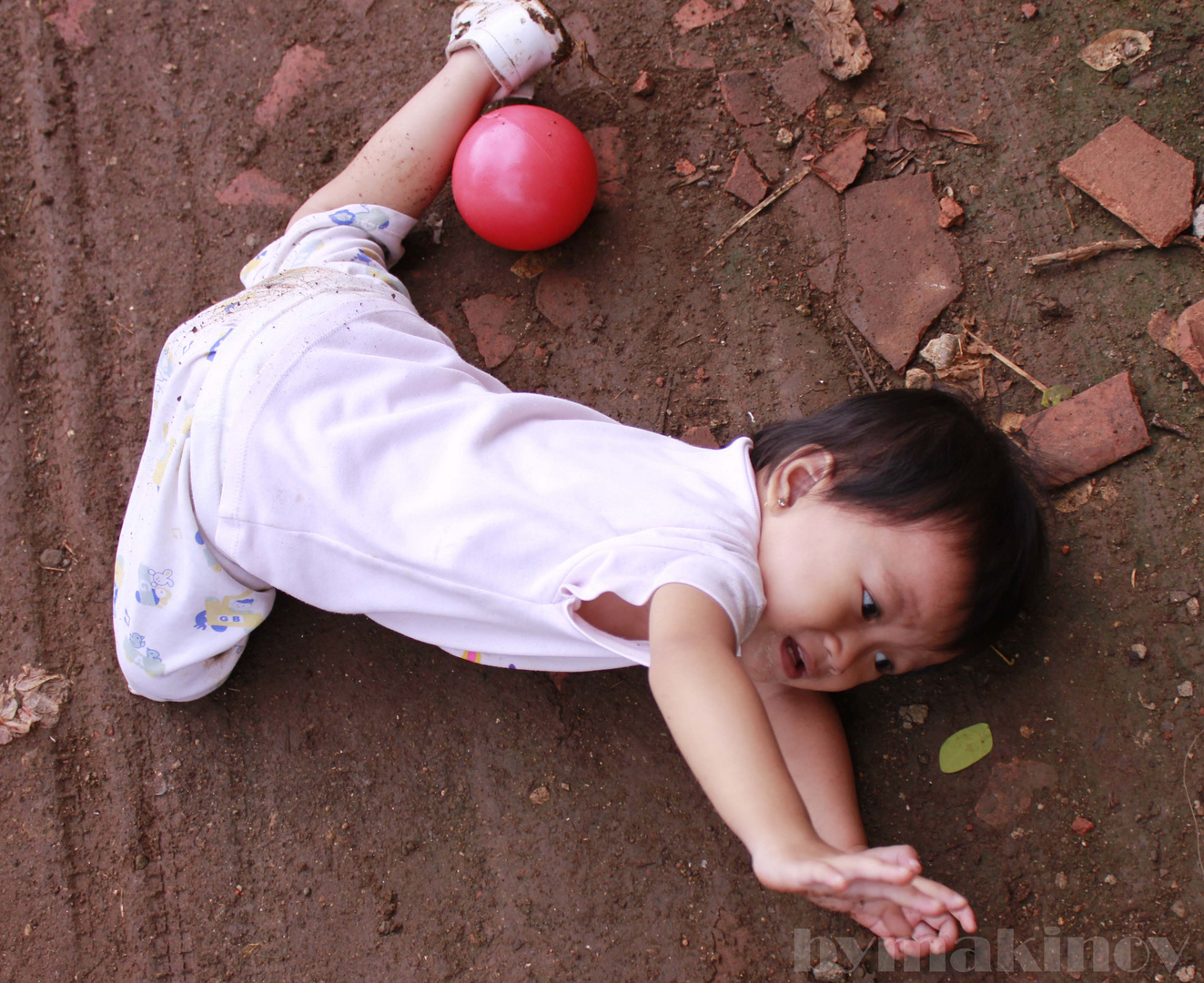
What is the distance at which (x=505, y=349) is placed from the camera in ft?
7.56

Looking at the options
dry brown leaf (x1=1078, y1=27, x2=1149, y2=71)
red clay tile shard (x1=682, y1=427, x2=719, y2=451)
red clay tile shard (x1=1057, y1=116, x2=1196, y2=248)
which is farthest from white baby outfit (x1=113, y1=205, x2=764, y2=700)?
dry brown leaf (x1=1078, y1=27, x2=1149, y2=71)

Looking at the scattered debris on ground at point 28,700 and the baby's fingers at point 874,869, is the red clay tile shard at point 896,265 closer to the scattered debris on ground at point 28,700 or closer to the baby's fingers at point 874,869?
the baby's fingers at point 874,869

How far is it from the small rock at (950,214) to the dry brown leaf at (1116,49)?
18.9 inches

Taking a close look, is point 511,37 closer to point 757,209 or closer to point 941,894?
point 757,209

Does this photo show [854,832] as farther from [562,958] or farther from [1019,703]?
[562,958]

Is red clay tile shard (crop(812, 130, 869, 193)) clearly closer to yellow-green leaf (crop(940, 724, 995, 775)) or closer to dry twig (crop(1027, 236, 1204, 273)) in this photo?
dry twig (crop(1027, 236, 1204, 273))

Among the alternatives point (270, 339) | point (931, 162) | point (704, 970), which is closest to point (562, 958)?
point (704, 970)

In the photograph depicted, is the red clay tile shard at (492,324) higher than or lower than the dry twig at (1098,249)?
higher

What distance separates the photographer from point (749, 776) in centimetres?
128

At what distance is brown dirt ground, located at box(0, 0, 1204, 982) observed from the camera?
188 cm

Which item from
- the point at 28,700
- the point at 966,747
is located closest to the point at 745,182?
the point at 966,747

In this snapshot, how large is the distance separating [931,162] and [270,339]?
1.69 meters

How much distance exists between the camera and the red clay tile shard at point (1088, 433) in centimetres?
194

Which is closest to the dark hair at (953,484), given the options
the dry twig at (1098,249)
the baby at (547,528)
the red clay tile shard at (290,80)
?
the baby at (547,528)
